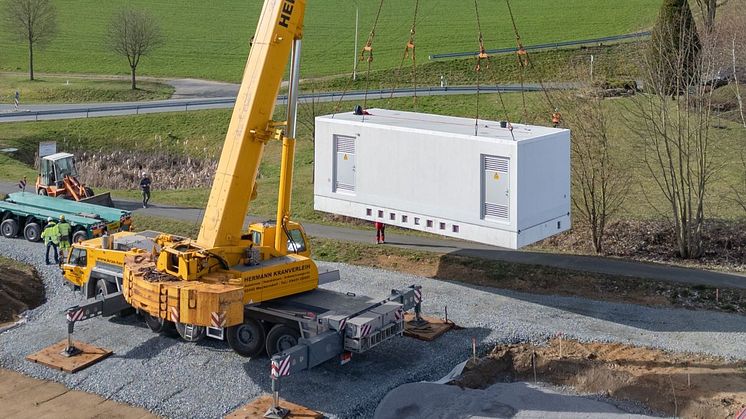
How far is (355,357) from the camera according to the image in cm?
1847

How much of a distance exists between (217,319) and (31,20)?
53.1 metres

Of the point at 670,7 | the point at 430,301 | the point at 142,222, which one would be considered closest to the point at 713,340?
the point at 430,301

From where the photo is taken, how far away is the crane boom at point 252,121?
17484 millimetres

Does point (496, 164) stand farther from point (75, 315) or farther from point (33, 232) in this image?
point (33, 232)

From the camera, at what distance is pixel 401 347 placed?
744 inches

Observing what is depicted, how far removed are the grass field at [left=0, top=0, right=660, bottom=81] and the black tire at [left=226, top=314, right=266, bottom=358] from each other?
151ft

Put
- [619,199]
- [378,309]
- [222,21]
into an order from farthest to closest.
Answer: [222,21] < [619,199] < [378,309]

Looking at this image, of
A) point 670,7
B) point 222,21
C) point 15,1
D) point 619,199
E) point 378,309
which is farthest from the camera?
point 222,21

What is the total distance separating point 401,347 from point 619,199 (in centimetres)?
1222

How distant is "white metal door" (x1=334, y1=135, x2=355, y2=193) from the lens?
22719 mm

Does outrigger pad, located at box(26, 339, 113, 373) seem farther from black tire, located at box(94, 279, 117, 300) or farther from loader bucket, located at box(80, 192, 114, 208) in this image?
loader bucket, located at box(80, 192, 114, 208)

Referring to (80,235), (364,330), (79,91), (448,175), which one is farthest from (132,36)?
(364,330)

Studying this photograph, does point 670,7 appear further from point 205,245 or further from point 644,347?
point 205,245

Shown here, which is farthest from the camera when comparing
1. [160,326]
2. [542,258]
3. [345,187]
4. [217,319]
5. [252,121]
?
[542,258]
